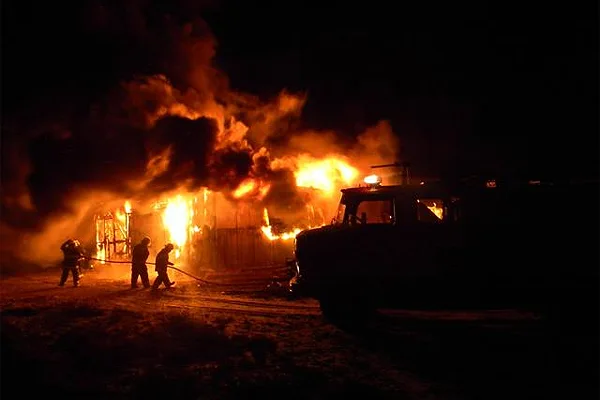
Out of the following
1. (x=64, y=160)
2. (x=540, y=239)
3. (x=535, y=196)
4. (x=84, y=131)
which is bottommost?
(x=540, y=239)

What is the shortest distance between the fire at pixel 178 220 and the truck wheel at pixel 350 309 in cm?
1170

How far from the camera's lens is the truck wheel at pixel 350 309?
25.7 ft

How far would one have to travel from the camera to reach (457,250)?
7.37 metres

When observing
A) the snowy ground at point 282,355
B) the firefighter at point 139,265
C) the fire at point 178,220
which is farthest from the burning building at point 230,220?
the snowy ground at point 282,355

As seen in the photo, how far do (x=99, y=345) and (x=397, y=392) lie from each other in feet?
13.9

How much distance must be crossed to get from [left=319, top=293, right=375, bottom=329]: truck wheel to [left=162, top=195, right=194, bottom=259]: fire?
11.7 metres

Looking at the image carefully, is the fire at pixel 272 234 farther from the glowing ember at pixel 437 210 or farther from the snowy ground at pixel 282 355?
the glowing ember at pixel 437 210

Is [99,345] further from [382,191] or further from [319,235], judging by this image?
[382,191]

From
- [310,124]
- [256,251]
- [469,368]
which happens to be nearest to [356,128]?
[310,124]

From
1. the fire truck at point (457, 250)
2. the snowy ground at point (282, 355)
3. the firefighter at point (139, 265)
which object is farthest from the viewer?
the firefighter at point (139, 265)

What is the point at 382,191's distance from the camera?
26.2ft

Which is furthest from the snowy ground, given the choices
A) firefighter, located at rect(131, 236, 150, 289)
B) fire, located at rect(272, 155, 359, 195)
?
fire, located at rect(272, 155, 359, 195)

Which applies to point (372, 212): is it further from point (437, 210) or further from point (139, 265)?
point (139, 265)

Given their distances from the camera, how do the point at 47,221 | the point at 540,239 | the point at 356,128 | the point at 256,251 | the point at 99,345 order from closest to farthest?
the point at 99,345, the point at 540,239, the point at 256,251, the point at 47,221, the point at 356,128
